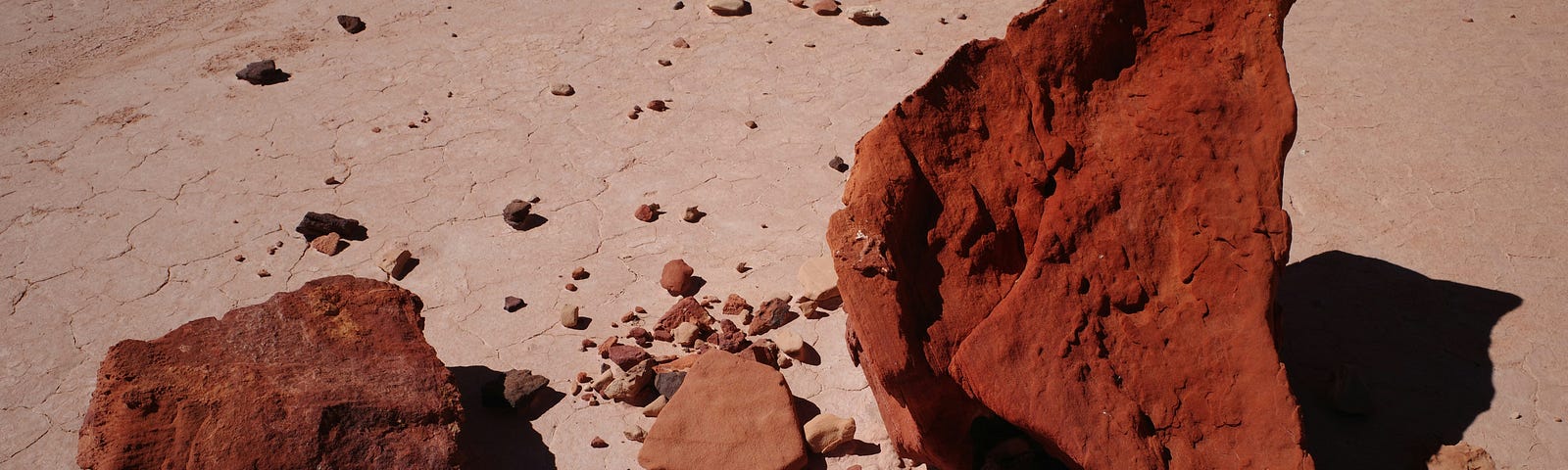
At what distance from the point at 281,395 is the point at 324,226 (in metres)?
1.53

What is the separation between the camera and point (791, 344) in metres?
3.63

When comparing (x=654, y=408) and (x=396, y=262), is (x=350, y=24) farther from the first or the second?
(x=654, y=408)

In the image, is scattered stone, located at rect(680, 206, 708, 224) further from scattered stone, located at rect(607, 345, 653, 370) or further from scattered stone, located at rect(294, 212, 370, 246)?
scattered stone, located at rect(294, 212, 370, 246)

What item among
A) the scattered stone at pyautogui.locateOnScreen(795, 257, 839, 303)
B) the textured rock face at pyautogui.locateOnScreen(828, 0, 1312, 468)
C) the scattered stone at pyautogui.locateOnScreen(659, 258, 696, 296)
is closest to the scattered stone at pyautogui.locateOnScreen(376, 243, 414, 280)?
the scattered stone at pyautogui.locateOnScreen(659, 258, 696, 296)

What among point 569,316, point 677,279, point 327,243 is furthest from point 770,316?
point 327,243

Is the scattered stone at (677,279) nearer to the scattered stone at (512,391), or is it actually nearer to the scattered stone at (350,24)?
the scattered stone at (512,391)

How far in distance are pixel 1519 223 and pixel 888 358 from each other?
10.4 feet

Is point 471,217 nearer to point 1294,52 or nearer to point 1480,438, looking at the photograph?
point 1480,438

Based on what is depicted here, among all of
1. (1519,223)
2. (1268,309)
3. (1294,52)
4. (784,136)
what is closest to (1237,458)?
(1268,309)

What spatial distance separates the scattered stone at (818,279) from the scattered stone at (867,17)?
2.35 metres

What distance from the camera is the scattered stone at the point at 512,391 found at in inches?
135

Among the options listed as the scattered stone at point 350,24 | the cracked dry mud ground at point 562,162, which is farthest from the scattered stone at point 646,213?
the scattered stone at point 350,24

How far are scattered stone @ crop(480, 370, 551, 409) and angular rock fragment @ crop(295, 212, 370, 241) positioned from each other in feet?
4.11

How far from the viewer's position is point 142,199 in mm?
4613
